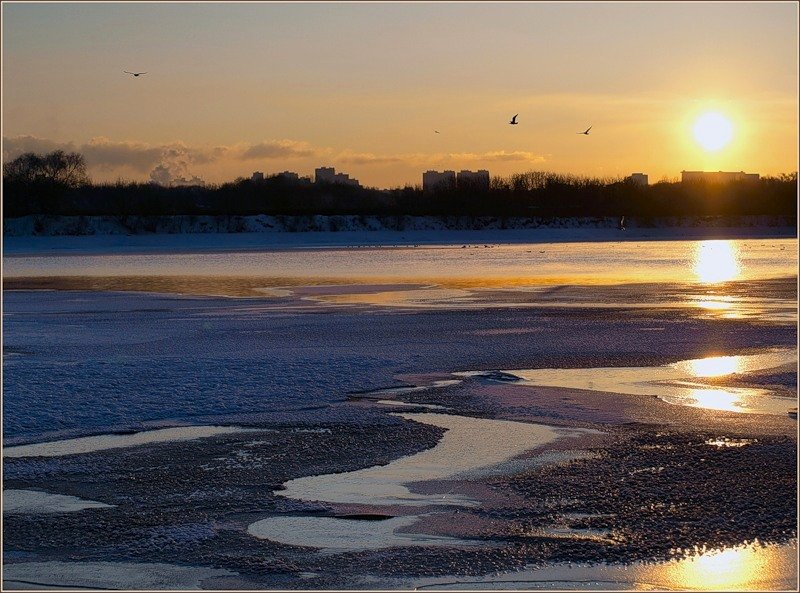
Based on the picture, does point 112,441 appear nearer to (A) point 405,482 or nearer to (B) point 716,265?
(A) point 405,482

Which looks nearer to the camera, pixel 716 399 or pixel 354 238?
pixel 716 399

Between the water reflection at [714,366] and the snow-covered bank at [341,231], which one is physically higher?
the snow-covered bank at [341,231]

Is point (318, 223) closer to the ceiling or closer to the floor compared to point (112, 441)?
closer to the ceiling

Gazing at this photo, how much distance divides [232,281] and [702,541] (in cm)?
2156

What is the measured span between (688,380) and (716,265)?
22.3 meters

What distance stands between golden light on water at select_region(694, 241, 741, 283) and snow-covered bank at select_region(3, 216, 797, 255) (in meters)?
19.3

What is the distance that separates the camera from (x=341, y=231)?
6906 centimetres

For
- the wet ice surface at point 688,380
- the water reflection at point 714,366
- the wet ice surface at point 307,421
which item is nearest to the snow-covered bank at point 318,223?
the wet ice surface at point 307,421

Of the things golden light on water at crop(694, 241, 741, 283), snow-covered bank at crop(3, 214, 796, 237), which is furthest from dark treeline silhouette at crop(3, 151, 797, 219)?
golden light on water at crop(694, 241, 741, 283)

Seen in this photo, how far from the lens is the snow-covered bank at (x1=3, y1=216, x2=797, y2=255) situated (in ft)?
190

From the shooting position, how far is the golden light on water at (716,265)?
87.0 feet

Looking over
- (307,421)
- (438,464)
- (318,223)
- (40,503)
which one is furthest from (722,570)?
(318,223)

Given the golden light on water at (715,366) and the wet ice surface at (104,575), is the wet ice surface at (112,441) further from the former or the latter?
the golden light on water at (715,366)

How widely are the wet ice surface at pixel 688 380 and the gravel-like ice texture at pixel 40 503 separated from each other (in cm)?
510
